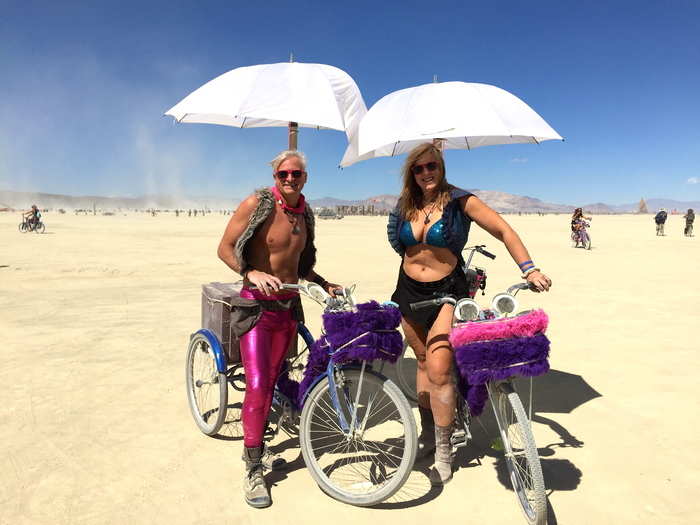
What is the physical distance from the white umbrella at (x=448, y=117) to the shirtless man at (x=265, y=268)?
129 cm

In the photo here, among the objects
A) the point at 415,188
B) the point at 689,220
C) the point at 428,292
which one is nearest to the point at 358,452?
the point at 428,292

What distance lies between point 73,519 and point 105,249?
17.7m

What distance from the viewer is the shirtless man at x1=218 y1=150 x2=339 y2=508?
2.97 metres

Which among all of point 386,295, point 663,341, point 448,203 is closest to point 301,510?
point 448,203

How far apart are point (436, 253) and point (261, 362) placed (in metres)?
1.34

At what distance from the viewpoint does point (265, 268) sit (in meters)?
3.12

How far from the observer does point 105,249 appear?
1839cm

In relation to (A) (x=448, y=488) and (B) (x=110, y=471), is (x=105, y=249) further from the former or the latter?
(A) (x=448, y=488)

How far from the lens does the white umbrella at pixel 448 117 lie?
13.1 ft

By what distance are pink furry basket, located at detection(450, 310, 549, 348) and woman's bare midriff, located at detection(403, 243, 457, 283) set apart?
26.8 inches

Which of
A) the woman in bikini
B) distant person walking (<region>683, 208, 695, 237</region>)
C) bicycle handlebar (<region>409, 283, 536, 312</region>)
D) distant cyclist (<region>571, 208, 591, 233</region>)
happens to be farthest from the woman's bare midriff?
distant person walking (<region>683, 208, 695, 237</region>)

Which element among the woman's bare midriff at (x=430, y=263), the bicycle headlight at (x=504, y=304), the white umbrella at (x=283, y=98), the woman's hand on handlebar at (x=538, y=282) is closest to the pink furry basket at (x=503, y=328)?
the bicycle headlight at (x=504, y=304)

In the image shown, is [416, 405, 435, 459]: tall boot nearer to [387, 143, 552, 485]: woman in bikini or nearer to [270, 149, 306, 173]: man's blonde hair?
[387, 143, 552, 485]: woman in bikini

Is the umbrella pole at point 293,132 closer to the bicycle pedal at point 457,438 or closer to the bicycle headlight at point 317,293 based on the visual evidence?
the bicycle headlight at point 317,293
